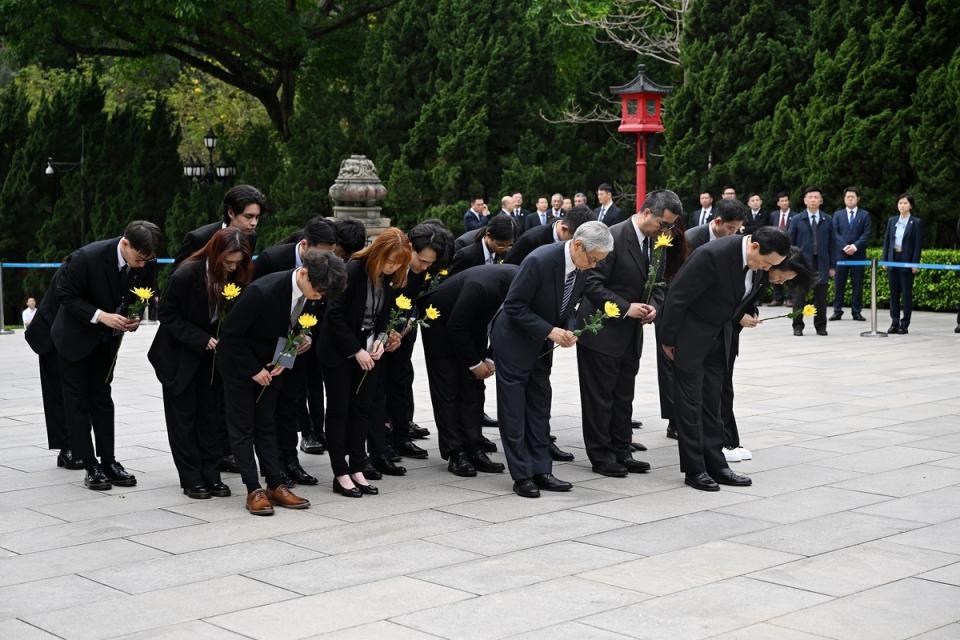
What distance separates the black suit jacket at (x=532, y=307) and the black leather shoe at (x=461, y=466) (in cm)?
90

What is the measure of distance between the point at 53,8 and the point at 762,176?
45.2 ft

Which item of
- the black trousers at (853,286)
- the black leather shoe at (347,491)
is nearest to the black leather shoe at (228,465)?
the black leather shoe at (347,491)

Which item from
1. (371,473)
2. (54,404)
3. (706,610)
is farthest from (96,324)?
(706,610)

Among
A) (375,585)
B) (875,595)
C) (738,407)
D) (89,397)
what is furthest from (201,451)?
(738,407)

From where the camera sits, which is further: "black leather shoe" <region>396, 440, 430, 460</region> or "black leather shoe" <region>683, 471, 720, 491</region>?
"black leather shoe" <region>396, 440, 430, 460</region>

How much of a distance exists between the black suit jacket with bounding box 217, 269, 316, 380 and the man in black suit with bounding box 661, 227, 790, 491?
221 cm

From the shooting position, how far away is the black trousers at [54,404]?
857 cm

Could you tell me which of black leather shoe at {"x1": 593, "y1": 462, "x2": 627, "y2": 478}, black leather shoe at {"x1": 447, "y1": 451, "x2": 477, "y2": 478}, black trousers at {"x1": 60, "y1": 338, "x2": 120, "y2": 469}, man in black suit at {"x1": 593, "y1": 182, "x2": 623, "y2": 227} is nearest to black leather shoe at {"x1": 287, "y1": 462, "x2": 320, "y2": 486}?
black leather shoe at {"x1": 447, "y1": 451, "x2": 477, "y2": 478}

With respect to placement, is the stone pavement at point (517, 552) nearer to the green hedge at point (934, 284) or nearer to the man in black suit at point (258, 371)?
the man in black suit at point (258, 371)

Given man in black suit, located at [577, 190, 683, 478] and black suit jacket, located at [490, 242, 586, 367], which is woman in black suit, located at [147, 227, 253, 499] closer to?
black suit jacket, located at [490, 242, 586, 367]

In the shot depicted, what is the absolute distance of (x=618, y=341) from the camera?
27.2 feet

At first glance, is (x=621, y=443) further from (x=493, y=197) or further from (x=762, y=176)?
(x=493, y=197)

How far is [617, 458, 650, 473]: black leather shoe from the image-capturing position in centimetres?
838

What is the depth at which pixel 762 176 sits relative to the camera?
2255 centimetres
